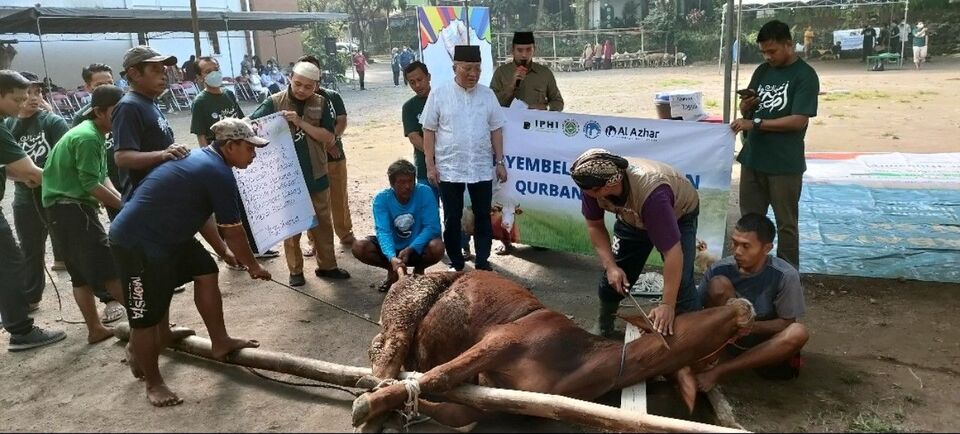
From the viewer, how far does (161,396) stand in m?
3.71

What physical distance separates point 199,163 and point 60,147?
149 centimetres

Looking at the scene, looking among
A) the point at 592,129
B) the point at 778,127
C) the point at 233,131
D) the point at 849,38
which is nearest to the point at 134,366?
the point at 233,131

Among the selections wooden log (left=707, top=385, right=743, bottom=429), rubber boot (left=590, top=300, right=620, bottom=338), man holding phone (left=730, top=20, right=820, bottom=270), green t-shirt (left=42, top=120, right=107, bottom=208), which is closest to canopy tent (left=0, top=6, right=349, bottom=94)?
green t-shirt (left=42, top=120, right=107, bottom=208)

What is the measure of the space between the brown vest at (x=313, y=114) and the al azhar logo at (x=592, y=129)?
2239 mm

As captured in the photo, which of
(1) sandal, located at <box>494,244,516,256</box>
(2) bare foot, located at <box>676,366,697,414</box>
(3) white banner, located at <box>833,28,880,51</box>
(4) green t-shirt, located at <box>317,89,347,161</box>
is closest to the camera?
(2) bare foot, located at <box>676,366,697,414</box>

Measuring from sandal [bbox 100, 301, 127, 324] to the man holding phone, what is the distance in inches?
192

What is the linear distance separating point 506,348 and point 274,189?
295 cm

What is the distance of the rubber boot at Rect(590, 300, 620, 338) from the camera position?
164 inches

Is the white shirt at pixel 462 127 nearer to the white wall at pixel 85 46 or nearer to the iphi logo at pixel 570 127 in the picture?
the iphi logo at pixel 570 127

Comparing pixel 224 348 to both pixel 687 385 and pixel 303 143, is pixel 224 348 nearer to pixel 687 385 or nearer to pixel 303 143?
pixel 303 143

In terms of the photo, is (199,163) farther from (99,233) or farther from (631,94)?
(631,94)

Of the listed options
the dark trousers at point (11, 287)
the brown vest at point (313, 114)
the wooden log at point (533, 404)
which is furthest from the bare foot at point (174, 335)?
the brown vest at point (313, 114)

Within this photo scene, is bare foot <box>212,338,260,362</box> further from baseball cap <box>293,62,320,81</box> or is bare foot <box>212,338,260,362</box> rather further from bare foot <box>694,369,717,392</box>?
bare foot <box>694,369,717,392</box>

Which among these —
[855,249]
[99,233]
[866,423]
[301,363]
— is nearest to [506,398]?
[301,363]
